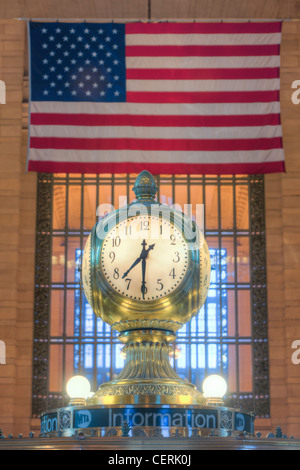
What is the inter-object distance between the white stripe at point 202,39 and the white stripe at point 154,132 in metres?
1.12

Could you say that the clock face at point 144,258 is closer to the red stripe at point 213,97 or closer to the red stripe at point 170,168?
the red stripe at point 170,168

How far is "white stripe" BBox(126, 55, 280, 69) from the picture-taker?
10875 millimetres

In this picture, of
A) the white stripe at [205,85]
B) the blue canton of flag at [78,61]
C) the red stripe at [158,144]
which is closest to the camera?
the red stripe at [158,144]

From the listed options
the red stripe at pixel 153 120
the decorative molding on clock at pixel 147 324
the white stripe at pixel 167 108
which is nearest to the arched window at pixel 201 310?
the red stripe at pixel 153 120

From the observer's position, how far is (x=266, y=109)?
10969mm

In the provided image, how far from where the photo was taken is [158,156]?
35.5 ft

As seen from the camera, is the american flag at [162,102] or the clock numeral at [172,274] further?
the american flag at [162,102]

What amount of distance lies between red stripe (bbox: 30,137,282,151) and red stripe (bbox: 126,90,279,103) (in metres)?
0.50

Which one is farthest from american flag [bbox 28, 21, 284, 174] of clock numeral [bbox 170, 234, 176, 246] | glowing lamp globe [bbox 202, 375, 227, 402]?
clock numeral [bbox 170, 234, 176, 246]

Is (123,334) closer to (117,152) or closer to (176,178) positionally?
(117,152)

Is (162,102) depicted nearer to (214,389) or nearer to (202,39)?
(202,39)

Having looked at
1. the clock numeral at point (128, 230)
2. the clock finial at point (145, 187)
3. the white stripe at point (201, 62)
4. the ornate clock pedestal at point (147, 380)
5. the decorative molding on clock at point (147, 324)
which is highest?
the white stripe at point (201, 62)

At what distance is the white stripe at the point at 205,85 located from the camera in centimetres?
1072

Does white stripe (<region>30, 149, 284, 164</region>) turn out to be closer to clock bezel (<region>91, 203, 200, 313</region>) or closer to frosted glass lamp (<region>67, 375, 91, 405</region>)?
frosted glass lamp (<region>67, 375, 91, 405</region>)
